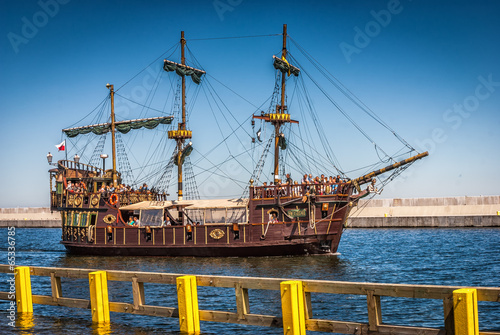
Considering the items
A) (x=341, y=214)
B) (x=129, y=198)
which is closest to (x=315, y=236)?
(x=341, y=214)

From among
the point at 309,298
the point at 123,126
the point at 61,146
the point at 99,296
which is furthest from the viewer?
the point at 123,126

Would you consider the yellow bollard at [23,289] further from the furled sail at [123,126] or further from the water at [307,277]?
the furled sail at [123,126]

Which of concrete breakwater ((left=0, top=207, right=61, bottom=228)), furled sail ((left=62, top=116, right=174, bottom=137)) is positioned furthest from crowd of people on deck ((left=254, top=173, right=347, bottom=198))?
concrete breakwater ((left=0, top=207, right=61, bottom=228))

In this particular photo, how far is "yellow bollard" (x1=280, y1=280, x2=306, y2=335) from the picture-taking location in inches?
420

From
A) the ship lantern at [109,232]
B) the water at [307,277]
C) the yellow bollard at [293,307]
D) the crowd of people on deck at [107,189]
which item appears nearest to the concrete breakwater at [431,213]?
the water at [307,277]

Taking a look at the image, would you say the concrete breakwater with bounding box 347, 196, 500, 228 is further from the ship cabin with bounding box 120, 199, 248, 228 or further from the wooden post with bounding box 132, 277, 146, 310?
the wooden post with bounding box 132, 277, 146, 310

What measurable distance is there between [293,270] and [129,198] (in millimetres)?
16766

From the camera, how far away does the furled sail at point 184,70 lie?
141ft

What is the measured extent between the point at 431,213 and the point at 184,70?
4199 cm

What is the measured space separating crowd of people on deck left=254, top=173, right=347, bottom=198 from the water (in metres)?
3.80

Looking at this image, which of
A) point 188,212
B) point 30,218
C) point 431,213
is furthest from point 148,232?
point 30,218

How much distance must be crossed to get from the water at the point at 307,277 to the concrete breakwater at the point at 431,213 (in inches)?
722

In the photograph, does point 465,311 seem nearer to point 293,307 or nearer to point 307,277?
point 293,307

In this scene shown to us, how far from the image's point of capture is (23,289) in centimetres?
1459
